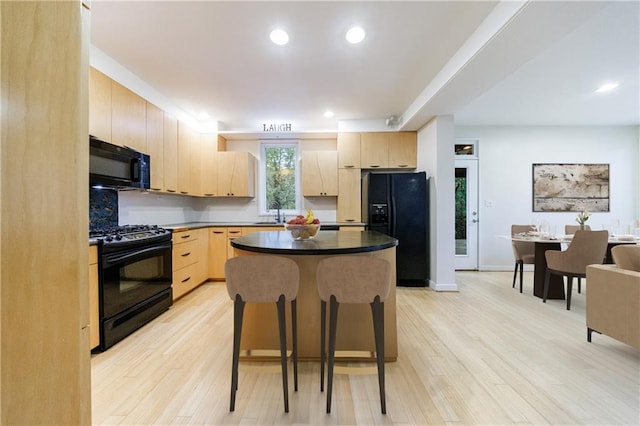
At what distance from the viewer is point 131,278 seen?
2.47 meters

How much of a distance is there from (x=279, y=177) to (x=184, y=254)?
217 cm

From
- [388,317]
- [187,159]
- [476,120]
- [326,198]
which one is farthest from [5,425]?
[476,120]

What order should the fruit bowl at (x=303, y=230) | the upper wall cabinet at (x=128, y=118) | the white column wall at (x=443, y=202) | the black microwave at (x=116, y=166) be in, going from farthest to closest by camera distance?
the white column wall at (x=443, y=202)
the upper wall cabinet at (x=128, y=118)
the black microwave at (x=116, y=166)
the fruit bowl at (x=303, y=230)

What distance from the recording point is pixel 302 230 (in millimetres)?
2055

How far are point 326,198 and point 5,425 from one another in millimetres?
4456

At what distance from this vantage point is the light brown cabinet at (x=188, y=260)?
3.31m

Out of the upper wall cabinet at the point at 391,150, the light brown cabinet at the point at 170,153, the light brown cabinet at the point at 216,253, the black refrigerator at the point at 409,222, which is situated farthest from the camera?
the upper wall cabinet at the point at 391,150

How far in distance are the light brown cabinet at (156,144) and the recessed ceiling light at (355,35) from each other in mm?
2434

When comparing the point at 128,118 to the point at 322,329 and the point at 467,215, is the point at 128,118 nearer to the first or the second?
the point at 322,329

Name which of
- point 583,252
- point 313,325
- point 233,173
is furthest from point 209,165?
point 583,252

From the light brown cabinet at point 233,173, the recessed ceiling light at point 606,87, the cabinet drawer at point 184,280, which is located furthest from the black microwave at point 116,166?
the recessed ceiling light at point 606,87

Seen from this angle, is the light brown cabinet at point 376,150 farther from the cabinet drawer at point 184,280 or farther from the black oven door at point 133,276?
the black oven door at point 133,276

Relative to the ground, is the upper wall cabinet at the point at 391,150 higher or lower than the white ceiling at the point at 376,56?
lower

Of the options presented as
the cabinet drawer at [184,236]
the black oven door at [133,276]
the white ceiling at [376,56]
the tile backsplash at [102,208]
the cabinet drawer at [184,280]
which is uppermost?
the white ceiling at [376,56]
